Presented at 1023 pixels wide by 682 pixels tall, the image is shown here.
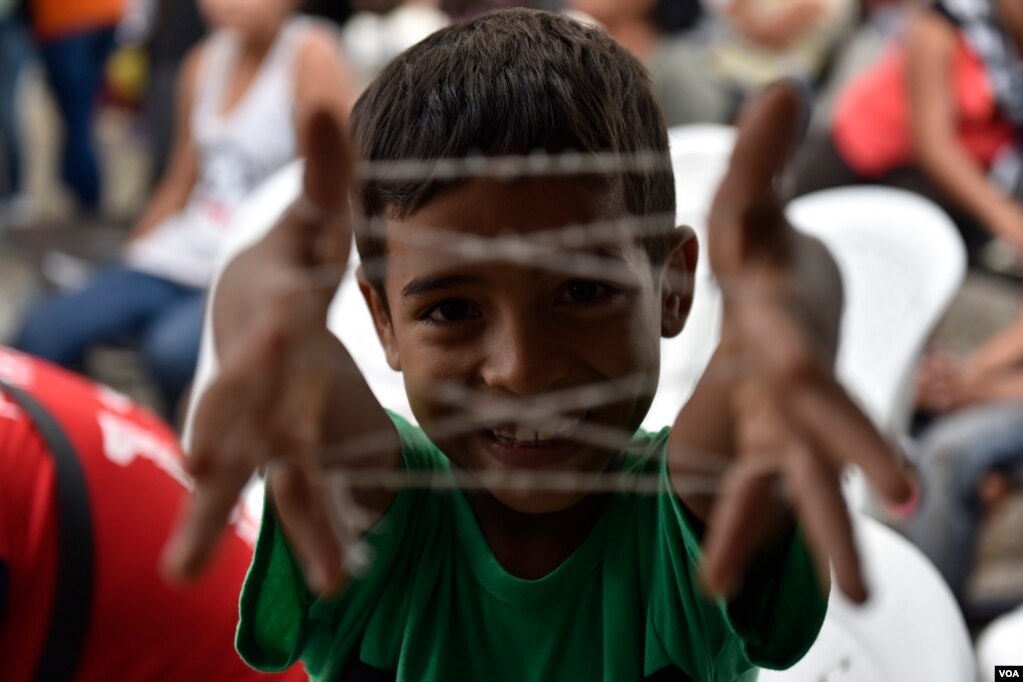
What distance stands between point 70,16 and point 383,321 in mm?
2231

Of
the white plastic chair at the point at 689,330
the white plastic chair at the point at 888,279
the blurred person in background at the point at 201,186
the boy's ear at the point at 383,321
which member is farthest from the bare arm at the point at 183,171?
the boy's ear at the point at 383,321

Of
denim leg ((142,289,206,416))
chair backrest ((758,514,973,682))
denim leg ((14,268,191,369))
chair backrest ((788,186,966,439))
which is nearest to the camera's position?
chair backrest ((758,514,973,682))

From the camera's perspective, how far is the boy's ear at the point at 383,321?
488 mm

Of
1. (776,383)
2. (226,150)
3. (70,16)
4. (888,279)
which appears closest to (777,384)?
(776,383)

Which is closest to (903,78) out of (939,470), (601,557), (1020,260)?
(1020,260)

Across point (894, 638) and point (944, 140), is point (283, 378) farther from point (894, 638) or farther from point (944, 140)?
point (944, 140)

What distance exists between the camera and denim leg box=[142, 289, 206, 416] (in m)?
1.46

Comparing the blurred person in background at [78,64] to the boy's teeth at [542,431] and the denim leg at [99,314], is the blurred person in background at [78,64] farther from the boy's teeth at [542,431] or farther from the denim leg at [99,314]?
the boy's teeth at [542,431]

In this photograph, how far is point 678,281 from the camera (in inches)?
19.1

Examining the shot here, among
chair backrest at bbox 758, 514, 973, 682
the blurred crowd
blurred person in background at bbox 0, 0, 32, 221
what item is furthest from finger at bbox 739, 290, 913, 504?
blurred person in background at bbox 0, 0, 32, 221

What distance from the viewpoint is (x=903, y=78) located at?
1.46 meters

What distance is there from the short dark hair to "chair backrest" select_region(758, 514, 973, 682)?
277mm

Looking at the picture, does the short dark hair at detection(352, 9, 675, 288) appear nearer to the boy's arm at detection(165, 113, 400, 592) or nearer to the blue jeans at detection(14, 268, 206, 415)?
the boy's arm at detection(165, 113, 400, 592)

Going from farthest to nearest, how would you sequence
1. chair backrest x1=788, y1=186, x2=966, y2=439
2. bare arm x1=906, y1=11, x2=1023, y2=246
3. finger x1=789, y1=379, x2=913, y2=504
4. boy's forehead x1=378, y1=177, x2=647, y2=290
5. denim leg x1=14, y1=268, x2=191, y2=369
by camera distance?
denim leg x1=14, y1=268, x2=191, y2=369 < bare arm x1=906, y1=11, x2=1023, y2=246 < chair backrest x1=788, y1=186, x2=966, y2=439 < boy's forehead x1=378, y1=177, x2=647, y2=290 < finger x1=789, y1=379, x2=913, y2=504
